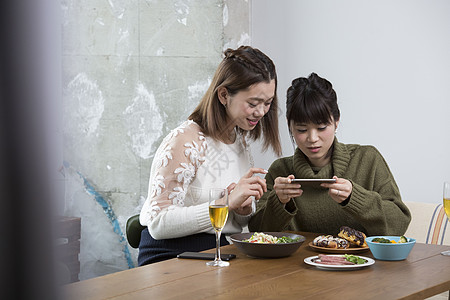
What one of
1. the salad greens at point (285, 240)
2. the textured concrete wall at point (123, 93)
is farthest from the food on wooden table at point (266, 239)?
the textured concrete wall at point (123, 93)

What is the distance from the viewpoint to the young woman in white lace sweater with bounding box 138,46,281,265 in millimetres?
1954

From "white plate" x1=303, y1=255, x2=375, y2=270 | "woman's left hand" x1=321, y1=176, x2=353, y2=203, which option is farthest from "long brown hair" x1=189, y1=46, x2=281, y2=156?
"white plate" x1=303, y1=255, x2=375, y2=270

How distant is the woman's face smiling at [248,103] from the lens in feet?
7.02

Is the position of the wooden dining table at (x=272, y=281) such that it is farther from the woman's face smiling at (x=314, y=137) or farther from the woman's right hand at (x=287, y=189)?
the woman's face smiling at (x=314, y=137)

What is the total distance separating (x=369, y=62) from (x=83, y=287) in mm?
2663

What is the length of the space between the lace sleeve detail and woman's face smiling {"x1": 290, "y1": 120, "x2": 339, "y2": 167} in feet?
1.32

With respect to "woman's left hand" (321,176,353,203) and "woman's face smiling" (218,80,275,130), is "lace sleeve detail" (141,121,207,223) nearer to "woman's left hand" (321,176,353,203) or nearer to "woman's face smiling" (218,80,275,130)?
"woman's face smiling" (218,80,275,130)

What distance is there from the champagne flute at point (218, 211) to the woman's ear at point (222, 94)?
0.71 meters

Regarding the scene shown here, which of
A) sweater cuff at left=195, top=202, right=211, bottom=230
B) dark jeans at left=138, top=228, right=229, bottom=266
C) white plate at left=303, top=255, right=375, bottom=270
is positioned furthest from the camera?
dark jeans at left=138, top=228, right=229, bottom=266

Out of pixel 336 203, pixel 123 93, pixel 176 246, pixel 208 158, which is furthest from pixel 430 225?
pixel 123 93

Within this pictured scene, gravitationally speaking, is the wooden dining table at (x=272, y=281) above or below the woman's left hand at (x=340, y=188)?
below

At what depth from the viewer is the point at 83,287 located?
1.33m

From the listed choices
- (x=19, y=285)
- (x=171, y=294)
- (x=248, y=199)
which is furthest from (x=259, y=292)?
(x=19, y=285)

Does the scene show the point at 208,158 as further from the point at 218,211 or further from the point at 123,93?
the point at 123,93
